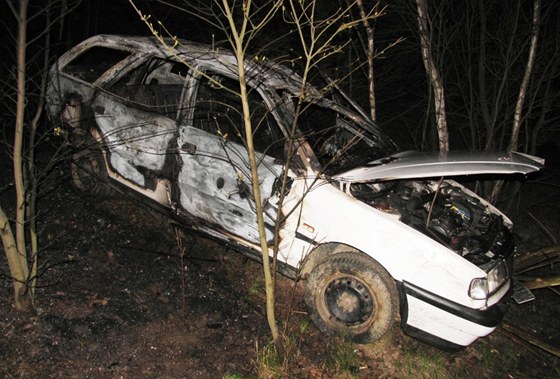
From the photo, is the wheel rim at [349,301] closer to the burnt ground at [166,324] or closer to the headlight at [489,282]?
the burnt ground at [166,324]

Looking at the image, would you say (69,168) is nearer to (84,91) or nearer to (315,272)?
(84,91)

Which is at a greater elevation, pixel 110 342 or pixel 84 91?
pixel 84 91

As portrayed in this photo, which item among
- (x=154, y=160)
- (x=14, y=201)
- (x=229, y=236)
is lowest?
(x=14, y=201)

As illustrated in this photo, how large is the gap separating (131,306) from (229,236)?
3.09ft

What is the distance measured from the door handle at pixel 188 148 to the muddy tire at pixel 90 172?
99 centimetres

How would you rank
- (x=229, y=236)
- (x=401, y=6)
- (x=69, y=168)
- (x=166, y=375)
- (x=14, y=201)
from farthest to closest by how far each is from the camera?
(x=401, y=6), (x=69, y=168), (x=14, y=201), (x=229, y=236), (x=166, y=375)

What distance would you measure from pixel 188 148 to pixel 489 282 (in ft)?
8.19

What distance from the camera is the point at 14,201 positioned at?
13.6 feet

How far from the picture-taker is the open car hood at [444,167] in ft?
9.87

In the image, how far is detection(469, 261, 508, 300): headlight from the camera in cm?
292

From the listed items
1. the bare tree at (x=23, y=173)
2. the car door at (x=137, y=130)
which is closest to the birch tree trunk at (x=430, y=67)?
the car door at (x=137, y=130)

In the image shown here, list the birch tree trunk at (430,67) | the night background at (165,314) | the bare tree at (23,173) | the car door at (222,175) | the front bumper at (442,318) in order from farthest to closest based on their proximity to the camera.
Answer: the birch tree trunk at (430,67) → the car door at (222,175) → the front bumper at (442,318) → the night background at (165,314) → the bare tree at (23,173)

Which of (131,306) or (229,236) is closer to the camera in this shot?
(131,306)

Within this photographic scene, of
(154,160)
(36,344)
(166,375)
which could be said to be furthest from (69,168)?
(166,375)
